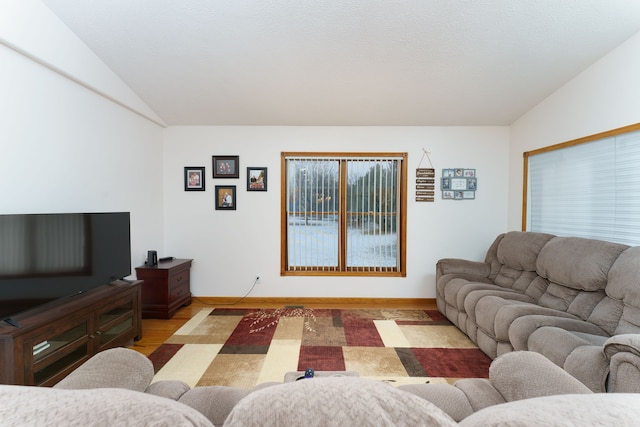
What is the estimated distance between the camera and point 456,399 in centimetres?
104

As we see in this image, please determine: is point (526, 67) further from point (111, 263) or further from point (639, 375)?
point (111, 263)

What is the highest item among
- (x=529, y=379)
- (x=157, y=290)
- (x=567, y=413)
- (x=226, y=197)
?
(x=226, y=197)

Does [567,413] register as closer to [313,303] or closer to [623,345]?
[623,345]

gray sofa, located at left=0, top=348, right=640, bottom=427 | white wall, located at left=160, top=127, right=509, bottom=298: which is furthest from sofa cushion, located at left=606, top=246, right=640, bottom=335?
gray sofa, located at left=0, top=348, right=640, bottom=427

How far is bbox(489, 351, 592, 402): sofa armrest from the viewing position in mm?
983

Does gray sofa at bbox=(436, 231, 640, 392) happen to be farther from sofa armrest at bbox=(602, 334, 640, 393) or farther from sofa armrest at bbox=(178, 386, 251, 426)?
sofa armrest at bbox=(178, 386, 251, 426)

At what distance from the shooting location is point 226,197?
4.10 meters

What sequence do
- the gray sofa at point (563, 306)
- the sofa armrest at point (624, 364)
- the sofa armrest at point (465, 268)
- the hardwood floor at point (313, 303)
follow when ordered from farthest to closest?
the hardwood floor at point (313, 303)
the sofa armrest at point (465, 268)
the gray sofa at point (563, 306)
the sofa armrest at point (624, 364)

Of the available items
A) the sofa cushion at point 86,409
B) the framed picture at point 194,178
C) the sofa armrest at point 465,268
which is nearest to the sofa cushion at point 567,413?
the sofa cushion at point 86,409

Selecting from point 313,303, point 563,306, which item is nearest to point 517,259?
point 563,306

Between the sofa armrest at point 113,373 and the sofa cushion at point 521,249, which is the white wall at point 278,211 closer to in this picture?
the sofa cushion at point 521,249

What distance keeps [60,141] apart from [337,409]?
3161 millimetres

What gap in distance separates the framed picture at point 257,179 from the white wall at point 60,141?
130cm

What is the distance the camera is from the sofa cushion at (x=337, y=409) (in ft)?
1.26
